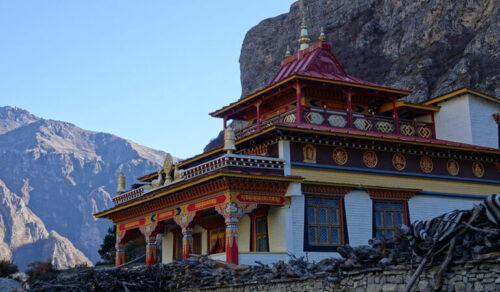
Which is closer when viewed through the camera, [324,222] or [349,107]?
[324,222]

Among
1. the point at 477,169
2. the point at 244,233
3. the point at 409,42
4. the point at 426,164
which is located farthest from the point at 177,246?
the point at 409,42

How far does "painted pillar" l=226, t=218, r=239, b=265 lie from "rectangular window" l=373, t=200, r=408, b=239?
18.3 ft

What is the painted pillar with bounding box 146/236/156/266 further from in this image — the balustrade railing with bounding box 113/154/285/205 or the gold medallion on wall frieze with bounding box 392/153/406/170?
the gold medallion on wall frieze with bounding box 392/153/406/170

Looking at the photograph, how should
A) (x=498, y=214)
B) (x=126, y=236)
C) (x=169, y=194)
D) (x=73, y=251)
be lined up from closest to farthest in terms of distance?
1. (x=498, y=214)
2. (x=169, y=194)
3. (x=126, y=236)
4. (x=73, y=251)

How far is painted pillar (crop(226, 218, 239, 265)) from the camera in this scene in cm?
2308

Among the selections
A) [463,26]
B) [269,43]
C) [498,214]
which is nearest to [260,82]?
[269,43]

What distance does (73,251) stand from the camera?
509ft

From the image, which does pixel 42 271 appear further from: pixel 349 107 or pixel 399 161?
pixel 399 161

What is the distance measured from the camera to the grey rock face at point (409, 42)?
60.1 m

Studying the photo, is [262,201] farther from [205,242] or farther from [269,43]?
[269,43]

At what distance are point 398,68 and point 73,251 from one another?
4206 inches

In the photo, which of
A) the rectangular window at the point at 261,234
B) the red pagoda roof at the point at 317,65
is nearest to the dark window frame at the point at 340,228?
the rectangular window at the point at 261,234

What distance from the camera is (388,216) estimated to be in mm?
26281

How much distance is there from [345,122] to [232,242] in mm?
7214
